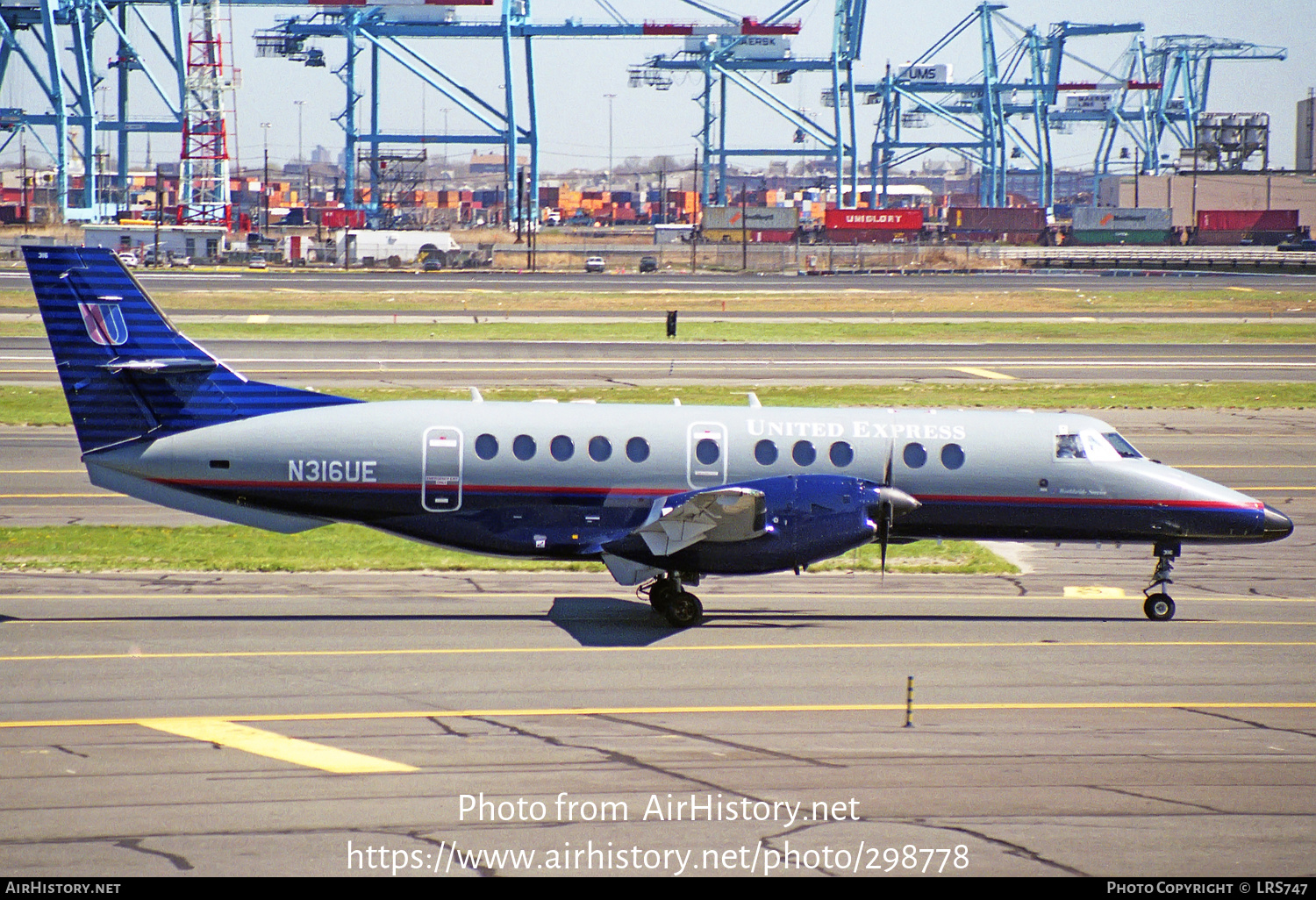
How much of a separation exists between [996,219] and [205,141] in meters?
101

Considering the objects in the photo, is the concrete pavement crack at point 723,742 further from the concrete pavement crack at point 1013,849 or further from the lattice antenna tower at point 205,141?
the lattice antenna tower at point 205,141

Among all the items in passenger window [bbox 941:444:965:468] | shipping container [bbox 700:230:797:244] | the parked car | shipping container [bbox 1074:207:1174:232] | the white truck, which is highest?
shipping container [bbox 1074:207:1174:232]

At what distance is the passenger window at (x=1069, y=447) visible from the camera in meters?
19.0

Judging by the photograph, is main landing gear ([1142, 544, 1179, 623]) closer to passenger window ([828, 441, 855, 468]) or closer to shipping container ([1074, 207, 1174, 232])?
passenger window ([828, 441, 855, 468])

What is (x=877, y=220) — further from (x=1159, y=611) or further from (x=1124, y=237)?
(x=1159, y=611)

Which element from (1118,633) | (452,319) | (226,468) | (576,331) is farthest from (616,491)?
(452,319)

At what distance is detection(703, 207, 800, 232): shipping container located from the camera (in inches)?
5861

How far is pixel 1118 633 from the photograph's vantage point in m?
17.9

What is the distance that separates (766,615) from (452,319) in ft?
156

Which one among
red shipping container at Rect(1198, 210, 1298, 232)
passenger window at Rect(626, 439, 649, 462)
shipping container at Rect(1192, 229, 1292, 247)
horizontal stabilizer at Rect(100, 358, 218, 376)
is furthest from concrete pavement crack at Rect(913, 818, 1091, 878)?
red shipping container at Rect(1198, 210, 1298, 232)


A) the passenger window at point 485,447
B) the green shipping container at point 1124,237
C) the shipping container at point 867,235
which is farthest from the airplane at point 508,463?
the green shipping container at point 1124,237

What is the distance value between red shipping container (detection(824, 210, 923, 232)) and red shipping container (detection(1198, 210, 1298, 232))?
36657 mm

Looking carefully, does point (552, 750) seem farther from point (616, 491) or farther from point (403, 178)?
point (403, 178)

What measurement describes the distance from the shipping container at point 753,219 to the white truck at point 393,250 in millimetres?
44085
